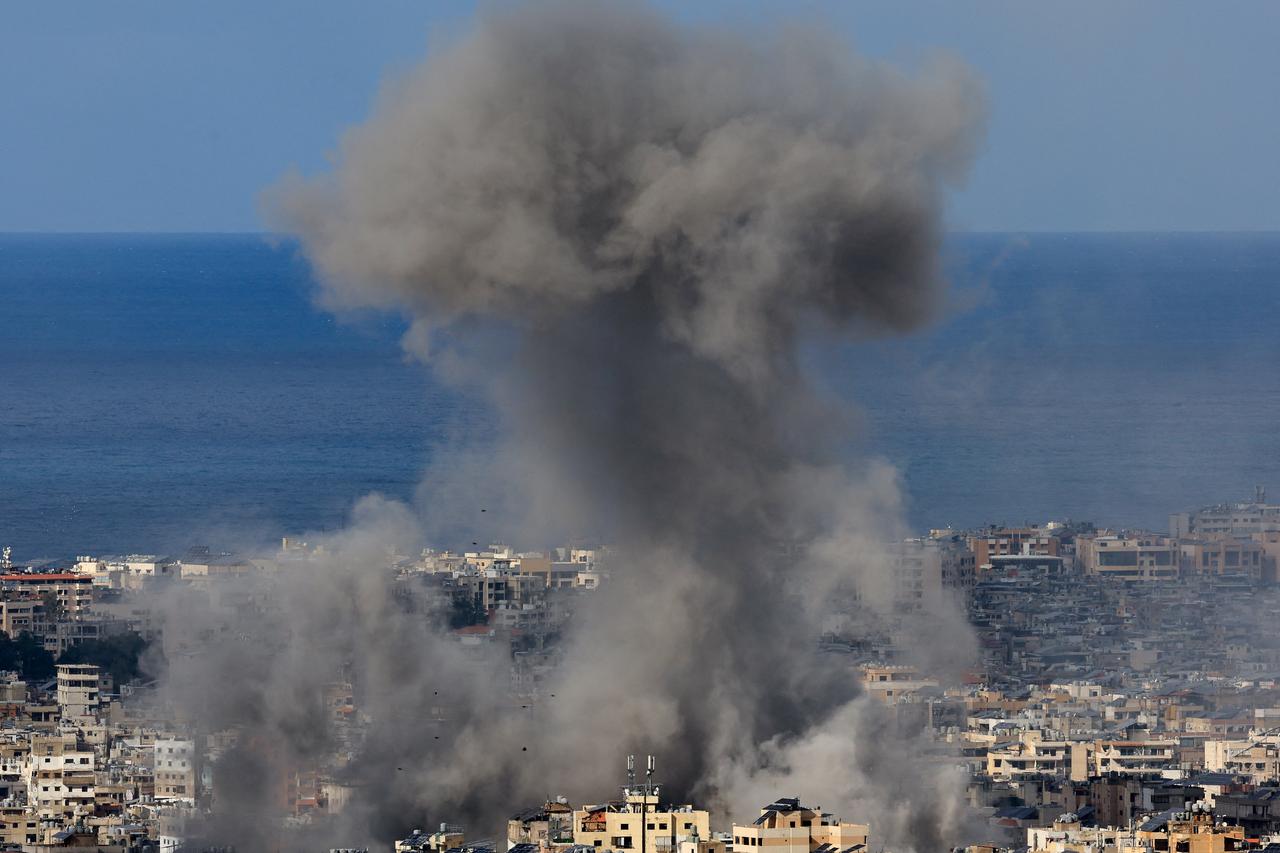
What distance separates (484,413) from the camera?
52.1 metres

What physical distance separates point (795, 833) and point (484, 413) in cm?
2291

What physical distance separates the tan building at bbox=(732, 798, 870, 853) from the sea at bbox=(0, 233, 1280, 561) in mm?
6058

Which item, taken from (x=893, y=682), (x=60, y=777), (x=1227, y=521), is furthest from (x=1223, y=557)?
(x=60, y=777)

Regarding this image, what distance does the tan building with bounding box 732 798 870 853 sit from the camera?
29531mm

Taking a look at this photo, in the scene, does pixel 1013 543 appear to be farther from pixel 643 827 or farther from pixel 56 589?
pixel 643 827

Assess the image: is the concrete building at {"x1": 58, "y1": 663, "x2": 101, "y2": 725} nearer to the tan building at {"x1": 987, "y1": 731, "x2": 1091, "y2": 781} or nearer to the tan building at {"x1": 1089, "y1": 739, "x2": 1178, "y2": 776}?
the tan building at {"x1": 987, "y1": 731, "x2": 1091, "y2": 781}

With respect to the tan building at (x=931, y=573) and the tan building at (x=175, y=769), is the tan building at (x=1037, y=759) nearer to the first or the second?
the tan building at (x=175, y=769)

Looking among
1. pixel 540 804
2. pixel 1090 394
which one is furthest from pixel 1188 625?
pixel 1090 394


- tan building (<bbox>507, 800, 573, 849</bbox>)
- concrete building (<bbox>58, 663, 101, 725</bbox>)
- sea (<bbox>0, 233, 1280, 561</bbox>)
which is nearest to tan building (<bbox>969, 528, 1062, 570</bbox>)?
sea (<bbox>0, 233, 1280, 561</bbox>)

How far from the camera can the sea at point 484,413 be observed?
2729 inches

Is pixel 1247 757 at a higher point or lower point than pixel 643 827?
higher

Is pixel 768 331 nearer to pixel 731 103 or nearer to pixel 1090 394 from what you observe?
pixel 731 103

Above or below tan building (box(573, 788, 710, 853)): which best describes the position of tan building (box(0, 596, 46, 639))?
above

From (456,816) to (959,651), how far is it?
686 inches
